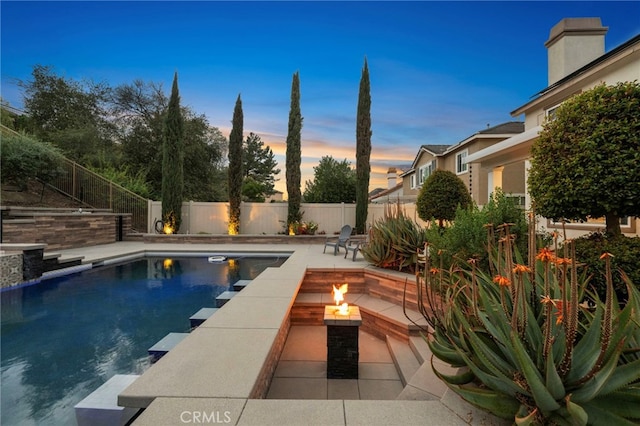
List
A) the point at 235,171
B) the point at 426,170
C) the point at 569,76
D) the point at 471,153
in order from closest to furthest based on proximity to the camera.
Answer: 1. the point at 569,76
2. the point at 235,171
3. the point at 471,153
4. the point at 426,170

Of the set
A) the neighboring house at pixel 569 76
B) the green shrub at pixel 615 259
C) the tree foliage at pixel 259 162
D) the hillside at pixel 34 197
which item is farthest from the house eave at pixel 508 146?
the tree foliage at pixel 259 162

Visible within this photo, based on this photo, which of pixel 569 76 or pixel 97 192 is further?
pixel 97 192

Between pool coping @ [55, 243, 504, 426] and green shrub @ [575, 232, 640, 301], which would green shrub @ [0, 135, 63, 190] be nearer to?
pool coping @ [55, 243, 504, 426]

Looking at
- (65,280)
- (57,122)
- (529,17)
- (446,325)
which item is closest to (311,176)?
(57,122)

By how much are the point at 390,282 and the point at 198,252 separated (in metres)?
8.49

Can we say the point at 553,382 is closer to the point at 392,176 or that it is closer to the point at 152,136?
the point at 152,136

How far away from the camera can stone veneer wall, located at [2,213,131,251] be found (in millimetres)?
9531

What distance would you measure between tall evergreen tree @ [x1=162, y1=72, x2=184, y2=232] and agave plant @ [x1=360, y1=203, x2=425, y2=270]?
11064 mm

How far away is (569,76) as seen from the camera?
821 cm

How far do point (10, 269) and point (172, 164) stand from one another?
27.2 feet

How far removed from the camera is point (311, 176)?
30.9m

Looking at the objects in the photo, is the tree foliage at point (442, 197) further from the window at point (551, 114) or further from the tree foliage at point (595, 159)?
the tree foliage at point (595, 159)

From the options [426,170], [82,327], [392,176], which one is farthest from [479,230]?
[392,176]

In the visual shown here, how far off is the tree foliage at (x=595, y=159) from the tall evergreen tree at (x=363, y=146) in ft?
36.3
